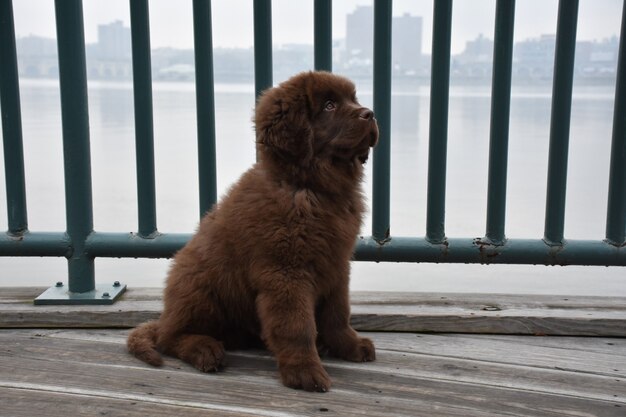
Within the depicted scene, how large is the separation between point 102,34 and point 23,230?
1.36 meters

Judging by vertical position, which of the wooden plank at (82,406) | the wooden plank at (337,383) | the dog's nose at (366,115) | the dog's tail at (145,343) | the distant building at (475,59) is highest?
the distant building at (475,59)

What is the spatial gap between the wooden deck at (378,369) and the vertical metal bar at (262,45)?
3.20 feet

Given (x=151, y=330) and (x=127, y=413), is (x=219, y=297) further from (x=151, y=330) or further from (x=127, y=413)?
(x=127, y=413)

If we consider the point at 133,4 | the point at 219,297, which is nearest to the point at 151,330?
the point at 219,297

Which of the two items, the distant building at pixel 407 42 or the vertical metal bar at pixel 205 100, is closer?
the vertical metal bar at pixel 205 100

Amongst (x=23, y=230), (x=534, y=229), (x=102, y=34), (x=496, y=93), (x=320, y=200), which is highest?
(x=102, y=34)

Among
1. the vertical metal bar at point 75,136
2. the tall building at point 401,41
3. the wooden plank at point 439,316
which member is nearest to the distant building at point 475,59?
the tall building at point 401,41

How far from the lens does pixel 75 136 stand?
9.20 ft

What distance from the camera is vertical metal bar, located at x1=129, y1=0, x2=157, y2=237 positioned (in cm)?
279

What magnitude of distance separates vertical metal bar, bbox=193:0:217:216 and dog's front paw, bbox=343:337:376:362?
88 centimetres

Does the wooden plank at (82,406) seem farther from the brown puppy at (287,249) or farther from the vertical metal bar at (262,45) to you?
the vertical metal bar at (262,45)

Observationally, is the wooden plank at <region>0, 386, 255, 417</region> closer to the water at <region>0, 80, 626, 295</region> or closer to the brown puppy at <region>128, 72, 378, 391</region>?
the brown puppy at <region>128, 72, 378, 391</region>

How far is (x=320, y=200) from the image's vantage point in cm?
230

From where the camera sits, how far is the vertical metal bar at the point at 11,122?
279 centimetres
